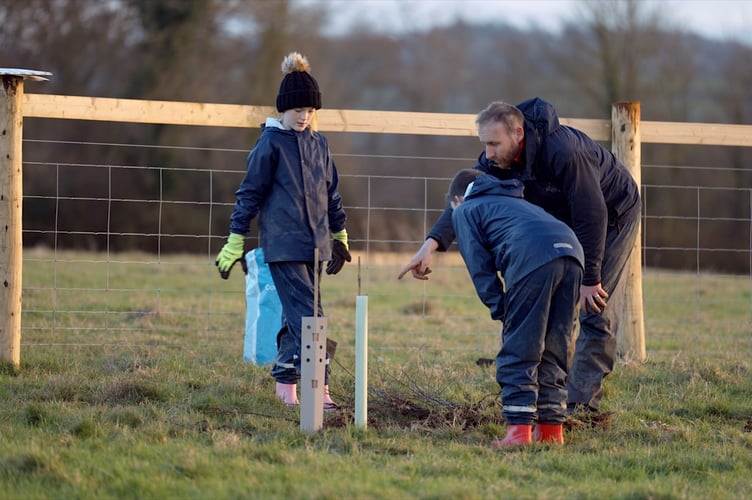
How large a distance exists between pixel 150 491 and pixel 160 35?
2585 cm

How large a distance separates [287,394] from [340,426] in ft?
2.63

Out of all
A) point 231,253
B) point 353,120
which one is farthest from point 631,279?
point 231,253

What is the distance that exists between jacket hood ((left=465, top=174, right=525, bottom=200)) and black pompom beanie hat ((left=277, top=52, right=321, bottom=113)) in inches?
49.7

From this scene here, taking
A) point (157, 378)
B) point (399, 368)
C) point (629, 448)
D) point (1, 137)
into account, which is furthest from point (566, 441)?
point (1, 137)

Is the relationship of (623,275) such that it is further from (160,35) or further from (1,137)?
(160,35)

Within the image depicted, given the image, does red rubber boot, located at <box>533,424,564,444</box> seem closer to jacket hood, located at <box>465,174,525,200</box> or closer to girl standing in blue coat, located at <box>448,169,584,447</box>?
girl standing in blue coat, located at <box>448,169,584,447</box>

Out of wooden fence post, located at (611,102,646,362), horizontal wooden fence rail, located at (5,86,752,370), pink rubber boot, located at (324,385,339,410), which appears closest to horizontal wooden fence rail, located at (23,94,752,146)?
horizontal wooden fence rail, located at (5,86,752,370)

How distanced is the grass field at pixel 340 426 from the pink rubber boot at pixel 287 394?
0.29ft

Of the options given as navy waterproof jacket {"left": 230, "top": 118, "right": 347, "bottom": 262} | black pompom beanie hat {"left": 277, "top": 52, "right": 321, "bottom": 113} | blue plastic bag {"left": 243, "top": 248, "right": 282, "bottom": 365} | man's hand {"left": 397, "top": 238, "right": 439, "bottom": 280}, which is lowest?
blue plastic bag {"left": 243, "top": 248, "right": 282, "bottom": 365}

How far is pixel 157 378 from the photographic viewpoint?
603 centimetres

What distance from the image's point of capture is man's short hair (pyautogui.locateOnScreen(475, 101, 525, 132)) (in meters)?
4.68

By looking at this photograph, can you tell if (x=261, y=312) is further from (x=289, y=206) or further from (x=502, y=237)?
(x=502, y=237)

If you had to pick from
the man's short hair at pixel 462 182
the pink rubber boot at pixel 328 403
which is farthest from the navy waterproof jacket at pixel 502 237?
the pink rubber boot at pixel 328 403

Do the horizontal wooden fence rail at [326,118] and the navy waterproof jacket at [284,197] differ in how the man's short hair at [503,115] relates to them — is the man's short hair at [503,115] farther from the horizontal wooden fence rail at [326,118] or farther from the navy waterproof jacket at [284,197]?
the horizontal wooden fence rail at [326,118]
